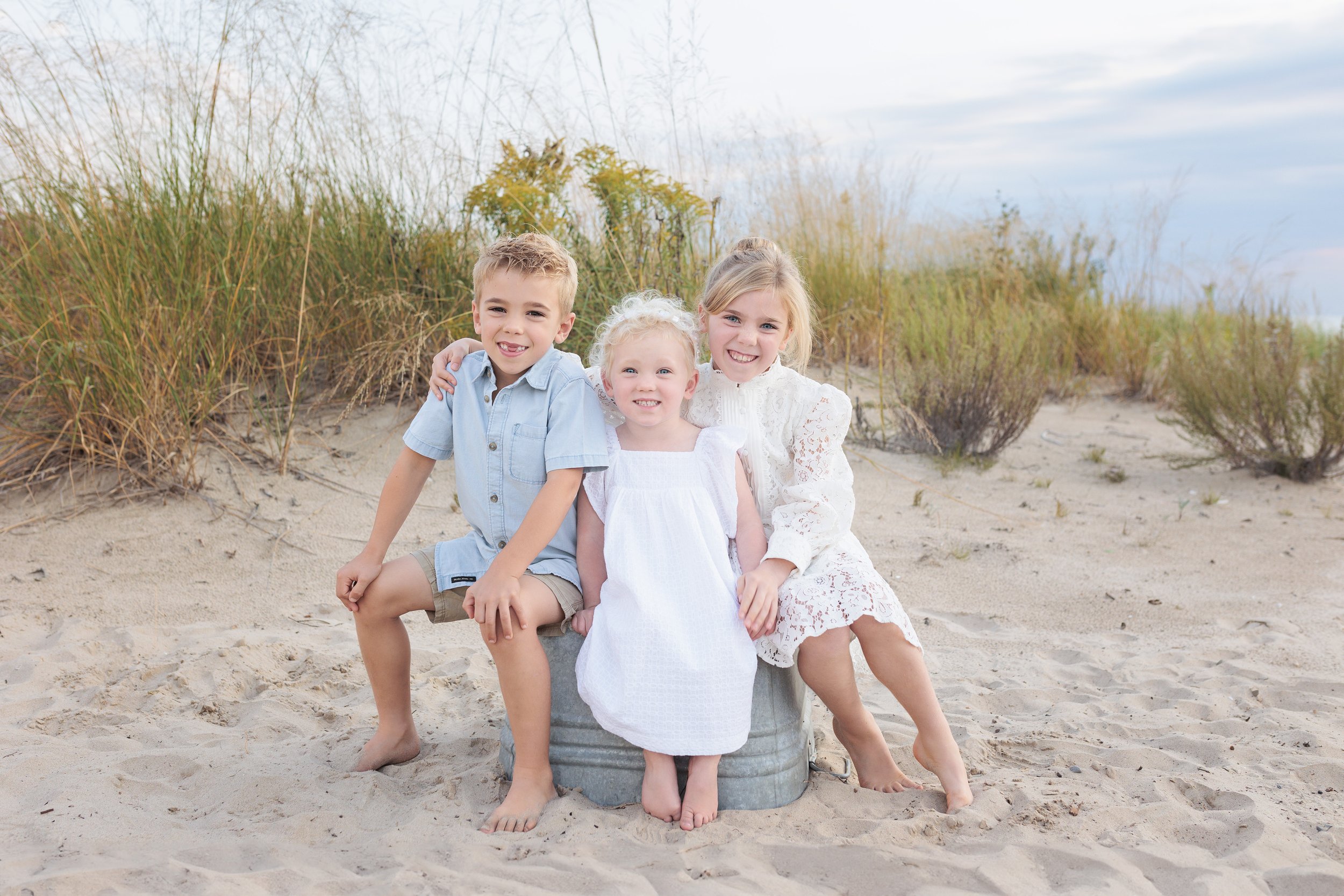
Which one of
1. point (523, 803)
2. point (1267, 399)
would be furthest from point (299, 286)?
point (1267, 399)

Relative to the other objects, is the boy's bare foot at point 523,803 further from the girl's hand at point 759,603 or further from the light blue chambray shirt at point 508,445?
the girl's hand at point 759,603

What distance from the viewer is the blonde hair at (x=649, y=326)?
2336 millimetres

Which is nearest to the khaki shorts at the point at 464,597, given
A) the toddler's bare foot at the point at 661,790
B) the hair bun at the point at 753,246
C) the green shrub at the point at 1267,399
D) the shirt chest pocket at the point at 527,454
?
the shirt chest pocket at the point at 527,454

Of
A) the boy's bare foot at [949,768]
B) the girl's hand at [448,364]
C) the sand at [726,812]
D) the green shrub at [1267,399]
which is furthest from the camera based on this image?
the green shrub at [1267,399]

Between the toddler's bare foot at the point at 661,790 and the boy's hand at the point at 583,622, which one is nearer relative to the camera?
the toddler's bare foot at the point at 661,790

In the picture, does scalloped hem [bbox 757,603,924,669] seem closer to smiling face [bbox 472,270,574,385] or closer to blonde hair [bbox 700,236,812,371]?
blonde hair [bbox 700,236,812,371]

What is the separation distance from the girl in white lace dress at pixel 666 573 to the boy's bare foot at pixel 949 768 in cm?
44

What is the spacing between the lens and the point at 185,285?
4.47 metres

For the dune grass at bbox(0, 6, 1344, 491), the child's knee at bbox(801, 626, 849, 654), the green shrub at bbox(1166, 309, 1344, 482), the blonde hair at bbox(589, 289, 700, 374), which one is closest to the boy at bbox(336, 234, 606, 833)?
the blonde hair at bbox(589, 289, 700, 374)

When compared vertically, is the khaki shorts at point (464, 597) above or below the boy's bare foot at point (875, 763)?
above

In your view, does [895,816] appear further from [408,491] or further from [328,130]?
[328,130]

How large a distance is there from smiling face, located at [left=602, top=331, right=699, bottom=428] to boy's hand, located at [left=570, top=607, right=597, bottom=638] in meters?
0.46

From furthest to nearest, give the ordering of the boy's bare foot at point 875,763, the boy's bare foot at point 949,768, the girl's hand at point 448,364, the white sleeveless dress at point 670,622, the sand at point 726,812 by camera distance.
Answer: the girl's hand at point 448,364
the boy's bare foot at point 875,763
the boy's bare foot at point 949,768
the white sleeveless dress at point 670,622
the sand at point 726,812

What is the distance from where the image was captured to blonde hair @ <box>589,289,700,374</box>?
2.34m
